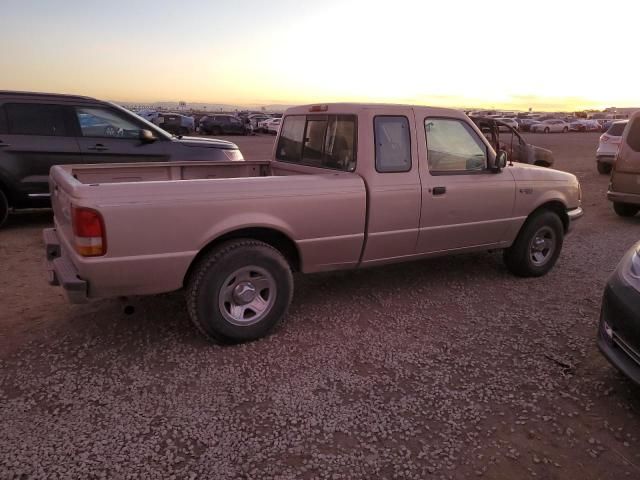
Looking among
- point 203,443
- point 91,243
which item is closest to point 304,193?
point 91,243

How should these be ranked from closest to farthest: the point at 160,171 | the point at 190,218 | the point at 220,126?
the point at 190,218 < the point at 160,171 < the point at 220,126

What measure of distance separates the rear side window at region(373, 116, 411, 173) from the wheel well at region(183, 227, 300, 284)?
100 cm

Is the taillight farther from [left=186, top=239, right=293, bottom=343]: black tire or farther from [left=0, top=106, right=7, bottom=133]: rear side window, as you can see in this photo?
[left=0, top=106, right=7, bottom=133]: rear side window

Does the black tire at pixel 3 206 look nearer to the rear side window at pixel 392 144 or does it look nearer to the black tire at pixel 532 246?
the rear side window at pixel 392 144

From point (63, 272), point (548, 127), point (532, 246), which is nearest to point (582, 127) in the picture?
point (548, 127)

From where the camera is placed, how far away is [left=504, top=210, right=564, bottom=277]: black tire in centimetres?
528

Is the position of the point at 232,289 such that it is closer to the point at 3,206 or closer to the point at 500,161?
the point at 500,161

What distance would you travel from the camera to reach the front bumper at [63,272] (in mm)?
3197

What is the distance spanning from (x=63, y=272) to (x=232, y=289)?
1.15 metres

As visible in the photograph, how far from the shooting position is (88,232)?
309 centimetres

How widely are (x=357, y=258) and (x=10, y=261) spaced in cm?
419

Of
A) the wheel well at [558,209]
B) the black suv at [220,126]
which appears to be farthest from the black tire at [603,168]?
the black suv at [220,126]

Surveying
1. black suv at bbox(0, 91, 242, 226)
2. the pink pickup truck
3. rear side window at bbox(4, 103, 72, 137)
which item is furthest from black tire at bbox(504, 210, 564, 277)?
rear side window at bbox(4, 103, 72, 137)

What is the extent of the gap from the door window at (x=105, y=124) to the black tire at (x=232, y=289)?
4.90 metres
